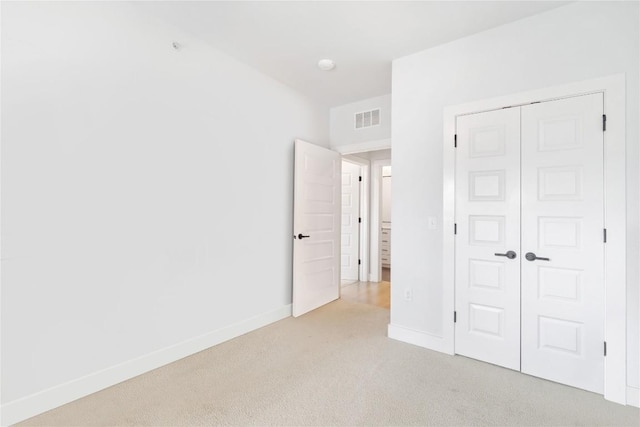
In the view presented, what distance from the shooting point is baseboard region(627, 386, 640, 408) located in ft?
6.25

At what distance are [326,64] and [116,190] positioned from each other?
2184 millimetres

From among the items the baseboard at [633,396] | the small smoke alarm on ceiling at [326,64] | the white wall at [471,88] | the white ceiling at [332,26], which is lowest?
the baseboard at [633,396]

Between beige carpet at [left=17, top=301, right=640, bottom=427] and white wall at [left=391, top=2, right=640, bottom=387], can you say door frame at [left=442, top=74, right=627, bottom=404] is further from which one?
beige carpet at [left=17, top=301, right=640, bottom=427]

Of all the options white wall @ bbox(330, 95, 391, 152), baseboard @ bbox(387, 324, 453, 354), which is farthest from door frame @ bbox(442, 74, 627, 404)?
white wall @ bbox(330, 95, 391, 152)

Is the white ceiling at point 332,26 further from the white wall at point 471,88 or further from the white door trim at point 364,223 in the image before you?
the white door trim at point 364,223

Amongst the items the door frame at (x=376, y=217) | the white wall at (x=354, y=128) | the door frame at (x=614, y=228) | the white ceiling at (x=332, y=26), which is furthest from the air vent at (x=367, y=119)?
the door frame at (x=614, y=228)

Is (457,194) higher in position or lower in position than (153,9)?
lower

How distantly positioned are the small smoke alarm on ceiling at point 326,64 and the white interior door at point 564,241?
1.75m

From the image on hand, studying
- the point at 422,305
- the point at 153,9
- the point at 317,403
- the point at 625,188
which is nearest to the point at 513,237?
the point at 625,188

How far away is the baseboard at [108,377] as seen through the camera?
5.78 feet

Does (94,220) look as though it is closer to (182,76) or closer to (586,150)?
(182,76)

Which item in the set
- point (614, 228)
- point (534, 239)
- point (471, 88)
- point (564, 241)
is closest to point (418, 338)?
point (534, 239)

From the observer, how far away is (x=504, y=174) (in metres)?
2.39

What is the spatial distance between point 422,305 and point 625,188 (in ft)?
5.41
